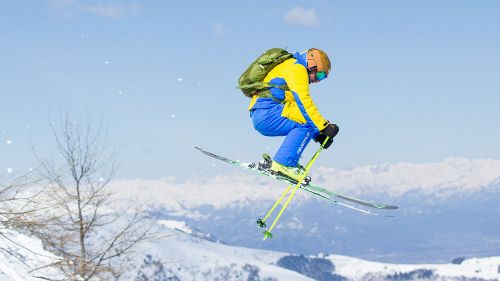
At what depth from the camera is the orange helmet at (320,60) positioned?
19.4 ft

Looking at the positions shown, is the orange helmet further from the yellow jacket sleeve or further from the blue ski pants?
the blue ski pants

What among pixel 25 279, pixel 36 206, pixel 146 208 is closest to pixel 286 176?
pixel 36 206

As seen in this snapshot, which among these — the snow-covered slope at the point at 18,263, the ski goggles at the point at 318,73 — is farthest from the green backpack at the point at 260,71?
the snow-covered slope at the point at 18,263

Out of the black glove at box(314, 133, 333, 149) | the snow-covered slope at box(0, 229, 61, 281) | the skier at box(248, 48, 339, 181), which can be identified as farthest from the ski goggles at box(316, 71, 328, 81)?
the snow-covered slope at box(0, 229, 61, 281)

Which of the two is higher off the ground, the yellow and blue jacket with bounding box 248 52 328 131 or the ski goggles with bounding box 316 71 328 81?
the ski goggles with bounding box 316 71 328 81

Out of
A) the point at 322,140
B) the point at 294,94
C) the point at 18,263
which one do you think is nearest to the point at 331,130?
the point at 322,140

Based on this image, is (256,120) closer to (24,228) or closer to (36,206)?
(36,206)

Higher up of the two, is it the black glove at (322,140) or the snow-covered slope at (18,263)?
the black glove at (322,140)

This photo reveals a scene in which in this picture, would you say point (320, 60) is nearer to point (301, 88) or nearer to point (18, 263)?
point (301, 88)

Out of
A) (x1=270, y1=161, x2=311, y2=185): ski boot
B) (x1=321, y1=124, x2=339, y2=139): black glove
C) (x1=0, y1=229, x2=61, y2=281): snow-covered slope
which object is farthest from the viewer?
(x1=0, y1=229, x2=61, y2=281): snow-covered slope

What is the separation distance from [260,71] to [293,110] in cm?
59

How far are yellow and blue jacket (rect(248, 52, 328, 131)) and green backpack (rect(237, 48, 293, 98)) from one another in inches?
1.9

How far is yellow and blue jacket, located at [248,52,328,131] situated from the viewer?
19.4ft

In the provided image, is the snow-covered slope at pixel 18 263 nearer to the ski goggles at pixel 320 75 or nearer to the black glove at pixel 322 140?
the black glove at pixel 322 140
